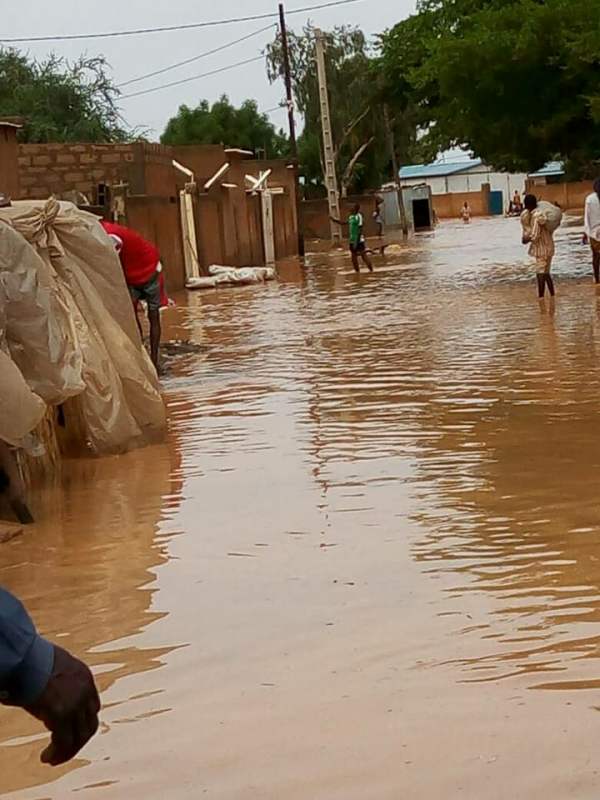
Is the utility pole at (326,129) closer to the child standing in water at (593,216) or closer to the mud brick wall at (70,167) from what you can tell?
the mud brick wall at (70,167)

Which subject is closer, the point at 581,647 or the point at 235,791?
the point at 235,791

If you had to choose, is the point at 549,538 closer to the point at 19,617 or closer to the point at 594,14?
the point at 19,617

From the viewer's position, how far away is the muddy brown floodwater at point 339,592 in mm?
3777

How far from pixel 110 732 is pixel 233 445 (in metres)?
4.90

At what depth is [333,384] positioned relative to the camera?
38.2 ft

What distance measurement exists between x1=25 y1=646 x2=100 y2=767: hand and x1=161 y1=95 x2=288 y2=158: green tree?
218ft

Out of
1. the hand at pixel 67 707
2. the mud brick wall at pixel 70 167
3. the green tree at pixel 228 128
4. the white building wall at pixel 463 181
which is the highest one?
the green tree at pixel 228 128

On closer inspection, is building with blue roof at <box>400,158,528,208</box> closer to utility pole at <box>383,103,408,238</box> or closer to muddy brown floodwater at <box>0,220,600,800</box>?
utility pole at <box>383,103,408,238</box>

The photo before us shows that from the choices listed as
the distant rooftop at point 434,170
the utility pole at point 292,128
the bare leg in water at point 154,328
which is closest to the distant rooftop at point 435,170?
the distant rooftop at point 434,170

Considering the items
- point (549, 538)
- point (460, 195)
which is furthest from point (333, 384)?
point (460, 195)

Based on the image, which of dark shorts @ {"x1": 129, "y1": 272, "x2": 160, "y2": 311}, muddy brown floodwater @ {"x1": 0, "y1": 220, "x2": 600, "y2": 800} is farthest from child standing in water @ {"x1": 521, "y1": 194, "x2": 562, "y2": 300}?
dark shorts @ {"x1": 129, "y1": 272, "x2": 160, "y2": 311}

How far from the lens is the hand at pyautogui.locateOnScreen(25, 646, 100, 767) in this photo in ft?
7.36

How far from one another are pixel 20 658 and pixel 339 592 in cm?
324

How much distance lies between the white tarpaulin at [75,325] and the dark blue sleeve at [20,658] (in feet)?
16.7
